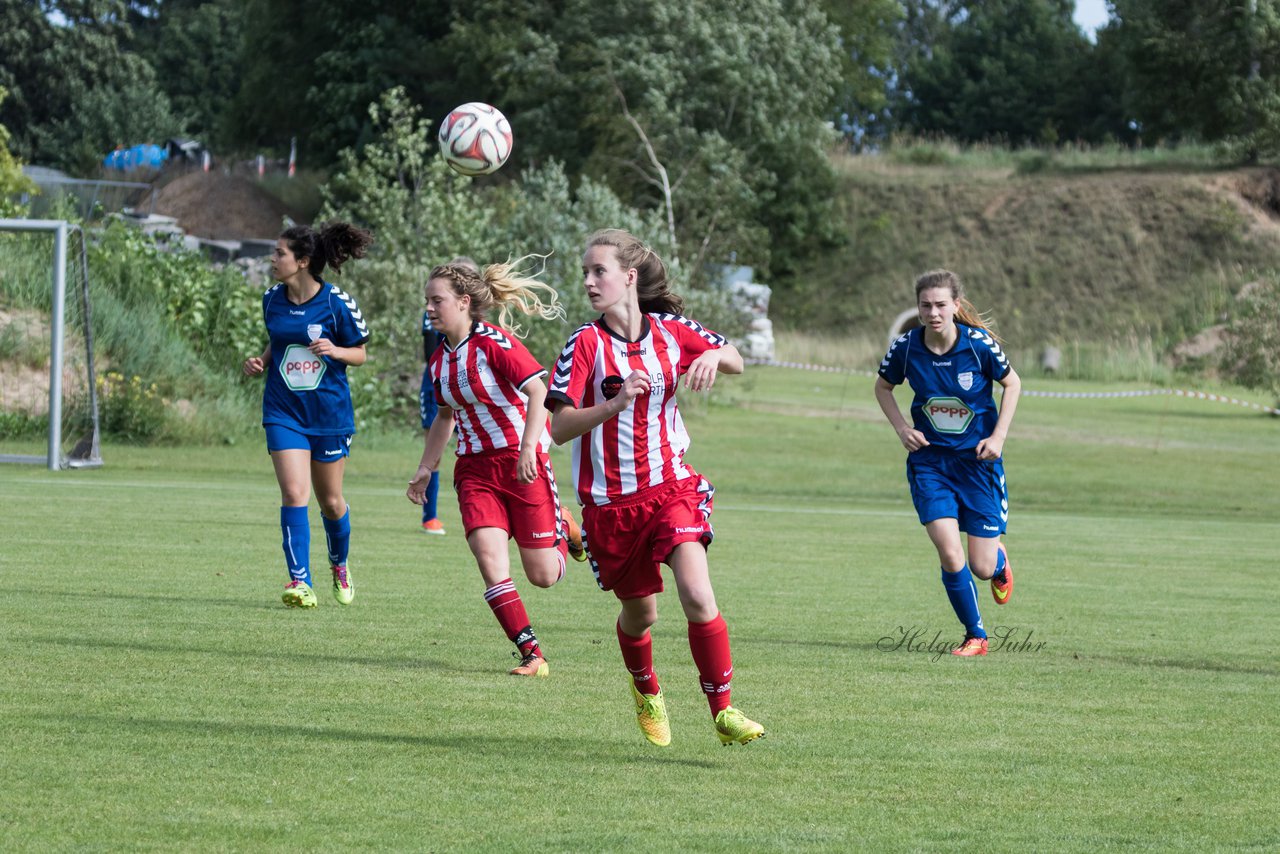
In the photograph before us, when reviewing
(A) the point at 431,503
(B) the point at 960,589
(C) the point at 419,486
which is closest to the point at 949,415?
(B) the point at 960,589

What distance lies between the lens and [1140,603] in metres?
10.4

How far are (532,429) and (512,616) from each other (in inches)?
35.6

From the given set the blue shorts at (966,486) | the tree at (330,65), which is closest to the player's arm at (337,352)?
the blue shorts at (966,486)

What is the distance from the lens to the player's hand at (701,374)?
5578 millimetres

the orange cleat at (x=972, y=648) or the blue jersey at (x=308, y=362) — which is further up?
the blue jersey at (x=308, y=362)

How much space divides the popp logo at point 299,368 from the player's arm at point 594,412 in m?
3.73

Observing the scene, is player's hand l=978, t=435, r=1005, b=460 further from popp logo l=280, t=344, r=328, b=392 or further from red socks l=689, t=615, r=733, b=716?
popp logo l=280, t=344, r=328, b=392

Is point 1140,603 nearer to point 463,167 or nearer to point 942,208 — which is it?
point 463,167

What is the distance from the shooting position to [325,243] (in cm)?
921

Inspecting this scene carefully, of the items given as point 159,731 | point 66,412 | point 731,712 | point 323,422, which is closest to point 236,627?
point 323,422

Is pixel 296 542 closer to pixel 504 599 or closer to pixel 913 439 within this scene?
pixel 504 599

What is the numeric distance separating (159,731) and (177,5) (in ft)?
289

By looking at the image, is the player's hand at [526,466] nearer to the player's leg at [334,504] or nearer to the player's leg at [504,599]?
the player's leg at [504,599]

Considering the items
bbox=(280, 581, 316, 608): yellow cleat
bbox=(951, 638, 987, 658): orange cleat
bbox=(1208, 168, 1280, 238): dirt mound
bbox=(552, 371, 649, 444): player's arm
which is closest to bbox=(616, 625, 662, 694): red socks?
bbox=(552, 371, 649, 444): player's arm
